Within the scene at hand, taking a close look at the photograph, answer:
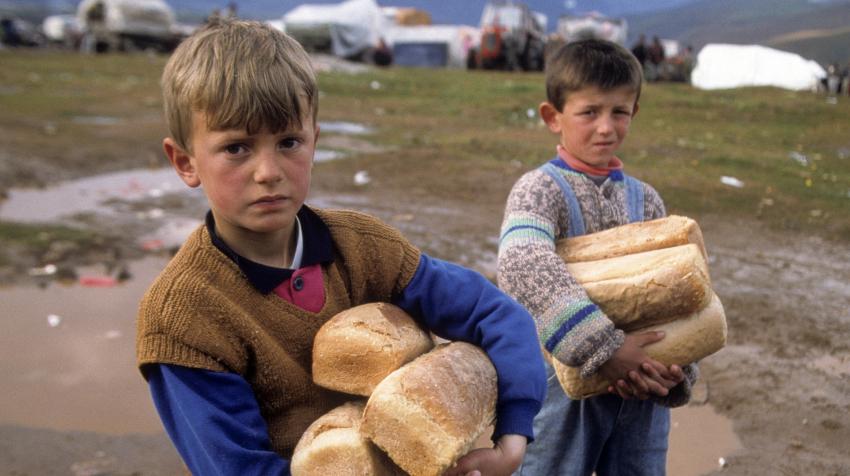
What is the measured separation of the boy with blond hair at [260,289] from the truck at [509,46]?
25314mm

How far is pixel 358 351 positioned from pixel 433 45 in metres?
32.5

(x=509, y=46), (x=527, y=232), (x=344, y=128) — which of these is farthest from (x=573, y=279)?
(x=509, y=46)

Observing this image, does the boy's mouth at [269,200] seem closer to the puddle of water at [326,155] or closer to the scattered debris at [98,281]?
the scattered debris at [98,281]

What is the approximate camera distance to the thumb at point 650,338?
Result: 2.06 metres

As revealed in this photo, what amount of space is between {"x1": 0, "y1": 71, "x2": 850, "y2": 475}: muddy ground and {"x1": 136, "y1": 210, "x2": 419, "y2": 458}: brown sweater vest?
76.1 inches

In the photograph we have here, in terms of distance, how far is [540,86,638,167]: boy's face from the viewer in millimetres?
2375

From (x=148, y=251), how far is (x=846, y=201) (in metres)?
6.02

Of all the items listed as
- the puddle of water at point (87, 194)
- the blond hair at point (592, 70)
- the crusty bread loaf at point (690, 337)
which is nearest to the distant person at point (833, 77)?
the puddle of water at point (87, 194)

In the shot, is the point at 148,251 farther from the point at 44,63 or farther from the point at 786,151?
the point at 44,63

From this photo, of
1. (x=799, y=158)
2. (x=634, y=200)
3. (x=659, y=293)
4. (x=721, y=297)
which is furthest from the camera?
(x=799, y=158)

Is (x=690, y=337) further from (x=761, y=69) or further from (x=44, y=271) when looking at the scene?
(x=761, y=69)

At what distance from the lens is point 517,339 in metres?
1.64

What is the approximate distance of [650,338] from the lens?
6.79ft

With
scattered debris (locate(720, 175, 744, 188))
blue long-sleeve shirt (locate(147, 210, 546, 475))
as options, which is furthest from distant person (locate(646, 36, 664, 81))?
blue long-sleeve shirt (locate(147, 210, 546, 475))
